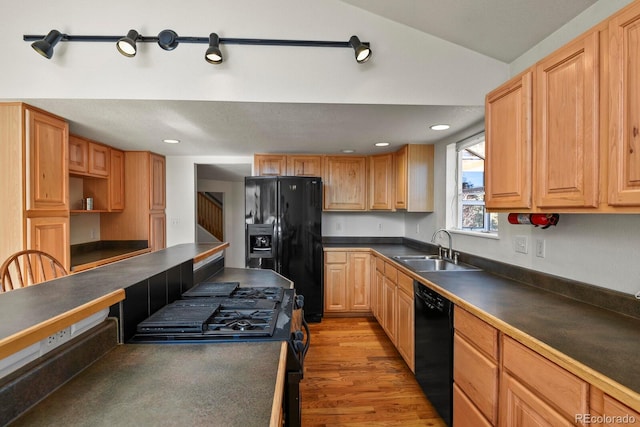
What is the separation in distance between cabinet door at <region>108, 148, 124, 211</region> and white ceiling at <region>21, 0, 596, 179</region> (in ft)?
1.24

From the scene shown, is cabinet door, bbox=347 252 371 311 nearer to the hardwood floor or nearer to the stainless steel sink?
the hardwood floor

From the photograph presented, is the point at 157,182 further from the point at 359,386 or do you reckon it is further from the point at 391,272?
the point at 359,386

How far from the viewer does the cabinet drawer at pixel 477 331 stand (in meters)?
1.28

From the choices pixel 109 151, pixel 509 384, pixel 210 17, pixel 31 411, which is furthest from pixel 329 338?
pixel 109 151

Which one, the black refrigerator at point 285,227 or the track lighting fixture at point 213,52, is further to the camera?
the black refrigerator at point 285,227

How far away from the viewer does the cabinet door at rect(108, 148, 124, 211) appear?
3.46m

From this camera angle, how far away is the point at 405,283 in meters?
2.38


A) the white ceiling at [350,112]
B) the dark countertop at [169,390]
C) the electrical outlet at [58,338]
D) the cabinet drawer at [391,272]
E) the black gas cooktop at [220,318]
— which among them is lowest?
the cabinet drawer at [391,272]

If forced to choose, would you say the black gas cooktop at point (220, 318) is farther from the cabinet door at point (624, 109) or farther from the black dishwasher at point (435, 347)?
the cabinet door at point (624, 109)

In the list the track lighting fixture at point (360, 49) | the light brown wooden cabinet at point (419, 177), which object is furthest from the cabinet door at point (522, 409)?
the light brown wooden cabinet at point (419, 177)

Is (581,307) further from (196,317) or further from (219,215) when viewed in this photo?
(219,215)

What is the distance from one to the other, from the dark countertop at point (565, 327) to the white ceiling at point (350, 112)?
1.26 metres

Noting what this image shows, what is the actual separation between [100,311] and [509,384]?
5.09ft

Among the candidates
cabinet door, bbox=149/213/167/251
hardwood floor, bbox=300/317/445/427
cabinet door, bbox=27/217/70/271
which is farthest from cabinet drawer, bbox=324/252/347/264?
cabinet door, bbox=27/217/70/271
